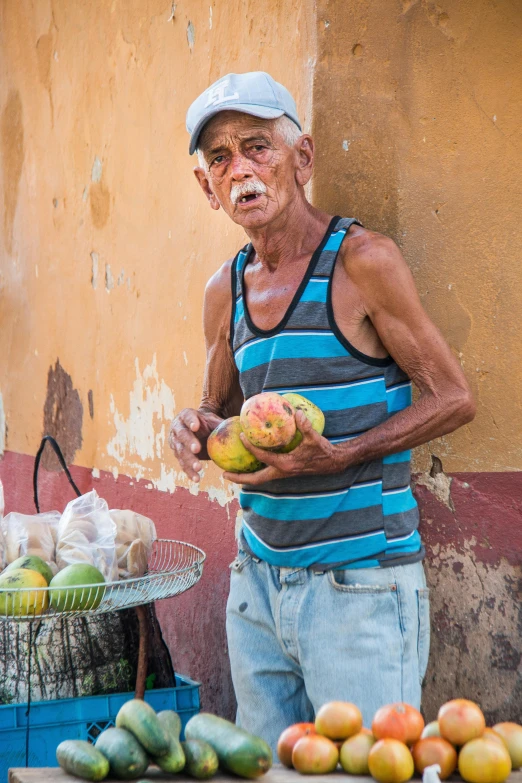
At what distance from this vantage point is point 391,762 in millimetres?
1643

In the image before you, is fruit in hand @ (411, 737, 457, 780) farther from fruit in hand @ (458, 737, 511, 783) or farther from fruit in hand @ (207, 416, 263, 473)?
fruit in hand @ (207, 416, 263, 473)

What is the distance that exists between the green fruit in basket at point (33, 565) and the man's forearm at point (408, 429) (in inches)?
43.3

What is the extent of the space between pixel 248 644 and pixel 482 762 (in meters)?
0.99

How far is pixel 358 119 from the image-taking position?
115 inches

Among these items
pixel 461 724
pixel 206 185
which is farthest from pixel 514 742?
pixel 206 185

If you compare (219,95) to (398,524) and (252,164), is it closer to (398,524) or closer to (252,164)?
(252,164)

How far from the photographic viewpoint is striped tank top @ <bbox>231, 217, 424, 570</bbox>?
2.36 m

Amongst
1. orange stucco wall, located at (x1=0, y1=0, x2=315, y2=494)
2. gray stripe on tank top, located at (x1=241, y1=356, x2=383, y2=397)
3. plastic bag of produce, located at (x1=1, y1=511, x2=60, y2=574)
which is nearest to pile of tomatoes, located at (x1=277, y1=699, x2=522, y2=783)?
gray stripe on tank top, located at (x1=241, y1=356, x2=383, y2=397)

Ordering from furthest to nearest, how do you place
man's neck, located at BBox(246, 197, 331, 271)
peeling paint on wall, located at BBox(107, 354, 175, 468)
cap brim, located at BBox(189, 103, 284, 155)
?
peeling paint on wall, located at BBox(107, 354, 175, 468), man's neck, located at BBox(246, 197, 331, 271), cap brim, located at BBox(189, 103, 284, 155)

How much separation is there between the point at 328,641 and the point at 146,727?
2.21ft

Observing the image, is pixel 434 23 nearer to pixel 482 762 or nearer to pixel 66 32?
pixel 482 762

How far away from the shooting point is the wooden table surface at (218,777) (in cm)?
170

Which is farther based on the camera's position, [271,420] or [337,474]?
[337,474]

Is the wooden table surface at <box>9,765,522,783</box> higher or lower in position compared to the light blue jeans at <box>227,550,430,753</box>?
lower
